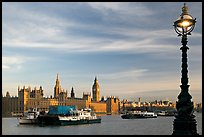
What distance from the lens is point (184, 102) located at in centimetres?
702

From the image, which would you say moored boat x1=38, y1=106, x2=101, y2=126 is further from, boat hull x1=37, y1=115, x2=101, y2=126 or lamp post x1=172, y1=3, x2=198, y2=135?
lamp post x1=172, y1=3, x2=198, y2=135

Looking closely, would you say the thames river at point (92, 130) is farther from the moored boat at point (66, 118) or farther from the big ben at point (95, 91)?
the big ben at point (95, 91)

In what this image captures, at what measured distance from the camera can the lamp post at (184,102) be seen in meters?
6.93

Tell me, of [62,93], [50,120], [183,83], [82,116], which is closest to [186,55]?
[183,83]

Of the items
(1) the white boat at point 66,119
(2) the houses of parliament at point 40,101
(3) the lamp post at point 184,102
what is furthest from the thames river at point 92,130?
(2) the houses of parliament at point 40,101

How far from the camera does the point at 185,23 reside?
290 inches

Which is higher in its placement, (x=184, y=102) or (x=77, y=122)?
(x=184, y=102)

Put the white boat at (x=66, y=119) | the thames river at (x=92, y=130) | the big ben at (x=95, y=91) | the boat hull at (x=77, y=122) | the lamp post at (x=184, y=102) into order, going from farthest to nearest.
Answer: the big ben at (x=95, y=91), the white boat at (x=66, y=119), the boat hull at (x=77, y=122), the thames river at (x=92, y=130), the lamp post at (x=184, y=102)

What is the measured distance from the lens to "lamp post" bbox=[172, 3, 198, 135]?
6926 mm

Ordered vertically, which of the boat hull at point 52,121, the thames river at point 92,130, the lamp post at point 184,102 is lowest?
the thames river at point 92,130

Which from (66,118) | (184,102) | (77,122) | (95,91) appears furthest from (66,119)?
(95,91)

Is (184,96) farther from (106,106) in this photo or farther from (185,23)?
(106,106)

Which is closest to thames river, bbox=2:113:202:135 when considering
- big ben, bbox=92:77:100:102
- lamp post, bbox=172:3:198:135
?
lamp post, bbox=172:3:198:135

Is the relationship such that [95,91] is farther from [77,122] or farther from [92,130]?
[92,130]
